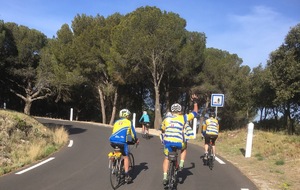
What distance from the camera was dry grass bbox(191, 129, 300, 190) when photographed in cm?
937

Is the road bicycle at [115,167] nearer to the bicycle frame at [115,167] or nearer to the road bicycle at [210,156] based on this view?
the bicycle frame at [115,167]

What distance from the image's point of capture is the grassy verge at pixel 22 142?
1094 centimetres

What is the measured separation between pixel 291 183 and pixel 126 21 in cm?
2713

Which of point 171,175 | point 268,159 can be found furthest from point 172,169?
point 268,159

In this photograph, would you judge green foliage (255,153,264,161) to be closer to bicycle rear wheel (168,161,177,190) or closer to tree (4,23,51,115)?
bicycle rear wheel (168,161,177,190)

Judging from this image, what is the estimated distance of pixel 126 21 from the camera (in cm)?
3406

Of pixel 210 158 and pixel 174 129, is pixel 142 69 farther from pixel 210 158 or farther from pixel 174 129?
pixel 174 129

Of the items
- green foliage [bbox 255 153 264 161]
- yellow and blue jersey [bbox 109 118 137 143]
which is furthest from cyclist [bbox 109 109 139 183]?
green foliage [bbox 255 153 264 161]

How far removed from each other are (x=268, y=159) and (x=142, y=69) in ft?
74.6

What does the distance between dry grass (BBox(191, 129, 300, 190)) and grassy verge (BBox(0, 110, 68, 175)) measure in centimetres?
657

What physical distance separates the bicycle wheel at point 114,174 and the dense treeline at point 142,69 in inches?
709

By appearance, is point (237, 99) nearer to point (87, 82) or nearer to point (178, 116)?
point (87, 82)

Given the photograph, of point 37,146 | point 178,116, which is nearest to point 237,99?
point 37,146

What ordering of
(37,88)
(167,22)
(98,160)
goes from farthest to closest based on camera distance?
(37,88) → (167,22) → (98,160)
